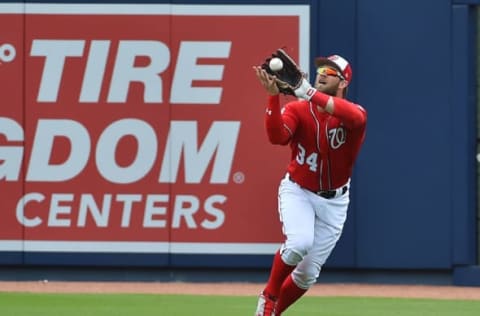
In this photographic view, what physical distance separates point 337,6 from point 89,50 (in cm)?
232

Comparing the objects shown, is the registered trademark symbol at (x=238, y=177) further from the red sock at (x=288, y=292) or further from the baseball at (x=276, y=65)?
the baseball at (x=276, y=65)

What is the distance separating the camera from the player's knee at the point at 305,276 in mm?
9445

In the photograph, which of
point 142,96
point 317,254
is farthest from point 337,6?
point 317,254

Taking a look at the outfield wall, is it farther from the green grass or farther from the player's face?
the player's face

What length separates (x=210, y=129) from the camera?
13.4 m

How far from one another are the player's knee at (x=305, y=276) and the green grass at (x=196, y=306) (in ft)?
4.01

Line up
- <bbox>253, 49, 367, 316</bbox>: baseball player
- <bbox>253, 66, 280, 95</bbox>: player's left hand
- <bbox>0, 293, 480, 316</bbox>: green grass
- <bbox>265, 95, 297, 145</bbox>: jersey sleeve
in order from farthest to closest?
<bbox>0, 293, 480, 316</bbox>: green grass
<bbox>253, 49, 367, 316</bbox>: baseball player
<bbox>265, 95, 297, 145</bbox>: jersey sleeve
<bbox>253, 66, 280, 95</bbox>: player's left hand

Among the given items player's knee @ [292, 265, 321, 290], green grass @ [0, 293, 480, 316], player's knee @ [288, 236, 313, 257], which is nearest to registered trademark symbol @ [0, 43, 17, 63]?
green grass @ [0, 293, 480, 316]

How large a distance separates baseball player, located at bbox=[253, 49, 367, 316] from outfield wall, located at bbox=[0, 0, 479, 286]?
149 inches

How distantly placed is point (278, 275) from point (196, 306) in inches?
83.9

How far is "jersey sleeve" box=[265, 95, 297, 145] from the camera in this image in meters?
9.00

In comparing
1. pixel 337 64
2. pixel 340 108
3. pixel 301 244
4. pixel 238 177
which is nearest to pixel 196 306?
pixel 238 177

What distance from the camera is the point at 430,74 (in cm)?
1336

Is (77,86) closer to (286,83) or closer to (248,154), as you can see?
(248,154)
